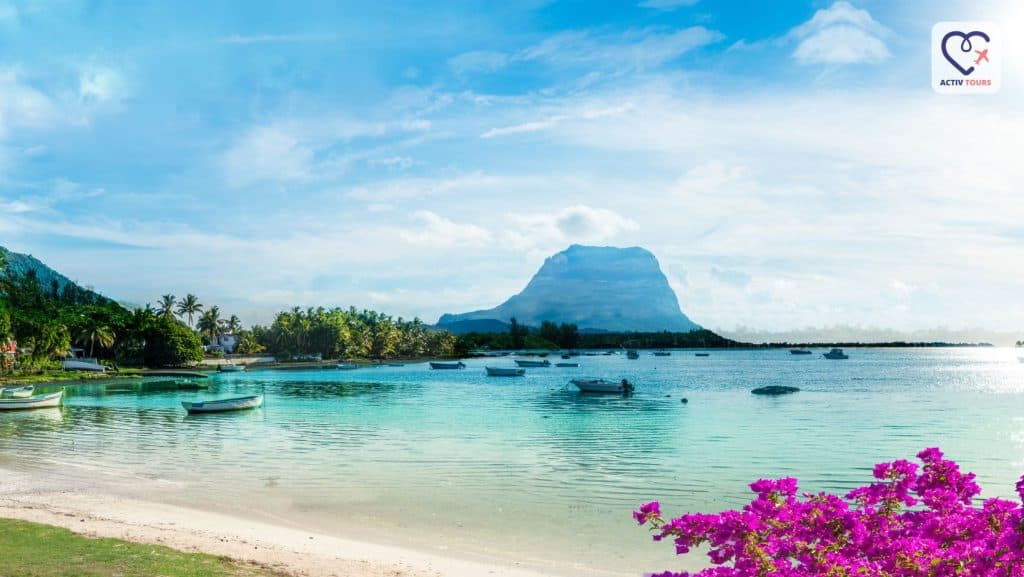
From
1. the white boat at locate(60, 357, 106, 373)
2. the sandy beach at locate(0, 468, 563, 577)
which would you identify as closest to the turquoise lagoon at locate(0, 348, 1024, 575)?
the sandy beach at locate(0, 468, 563, 577)

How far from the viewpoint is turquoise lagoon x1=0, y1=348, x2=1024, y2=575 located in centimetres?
2134

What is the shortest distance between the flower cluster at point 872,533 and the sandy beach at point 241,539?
8.68m

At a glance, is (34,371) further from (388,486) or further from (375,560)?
(375,560)

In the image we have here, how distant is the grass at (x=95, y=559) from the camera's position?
41.7 ft

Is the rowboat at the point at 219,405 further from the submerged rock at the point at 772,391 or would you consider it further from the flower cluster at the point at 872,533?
the flower cluster at the point at 872,533

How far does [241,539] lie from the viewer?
687 inches

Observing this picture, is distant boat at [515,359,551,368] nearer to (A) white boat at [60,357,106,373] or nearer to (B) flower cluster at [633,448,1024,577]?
(A) white boat at [60,357,106,373]

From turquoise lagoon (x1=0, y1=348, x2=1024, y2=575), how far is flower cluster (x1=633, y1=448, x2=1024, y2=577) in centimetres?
911

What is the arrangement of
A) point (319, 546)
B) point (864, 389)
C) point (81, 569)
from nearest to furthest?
point (81, 569), point (319, 546), point (864, 389)

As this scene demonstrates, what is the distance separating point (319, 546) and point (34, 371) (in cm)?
9820

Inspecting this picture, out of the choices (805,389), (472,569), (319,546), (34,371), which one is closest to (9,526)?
(319,546)

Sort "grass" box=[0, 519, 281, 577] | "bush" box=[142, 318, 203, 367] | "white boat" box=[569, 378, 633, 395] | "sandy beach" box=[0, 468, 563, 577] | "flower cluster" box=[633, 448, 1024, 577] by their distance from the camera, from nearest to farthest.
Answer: "flower cluster" box=[633, 448, 1024, 577] → "grass" box=[0, 519, 281, 577] → "sandy beach" box=[0, 468, 563, 577] → "white boat" box=[569, 378, 633, 395] → "bush" box=[142, 318, 203, 367]

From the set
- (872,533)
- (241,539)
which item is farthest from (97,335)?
(872,533)

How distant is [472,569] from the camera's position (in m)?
16.0
